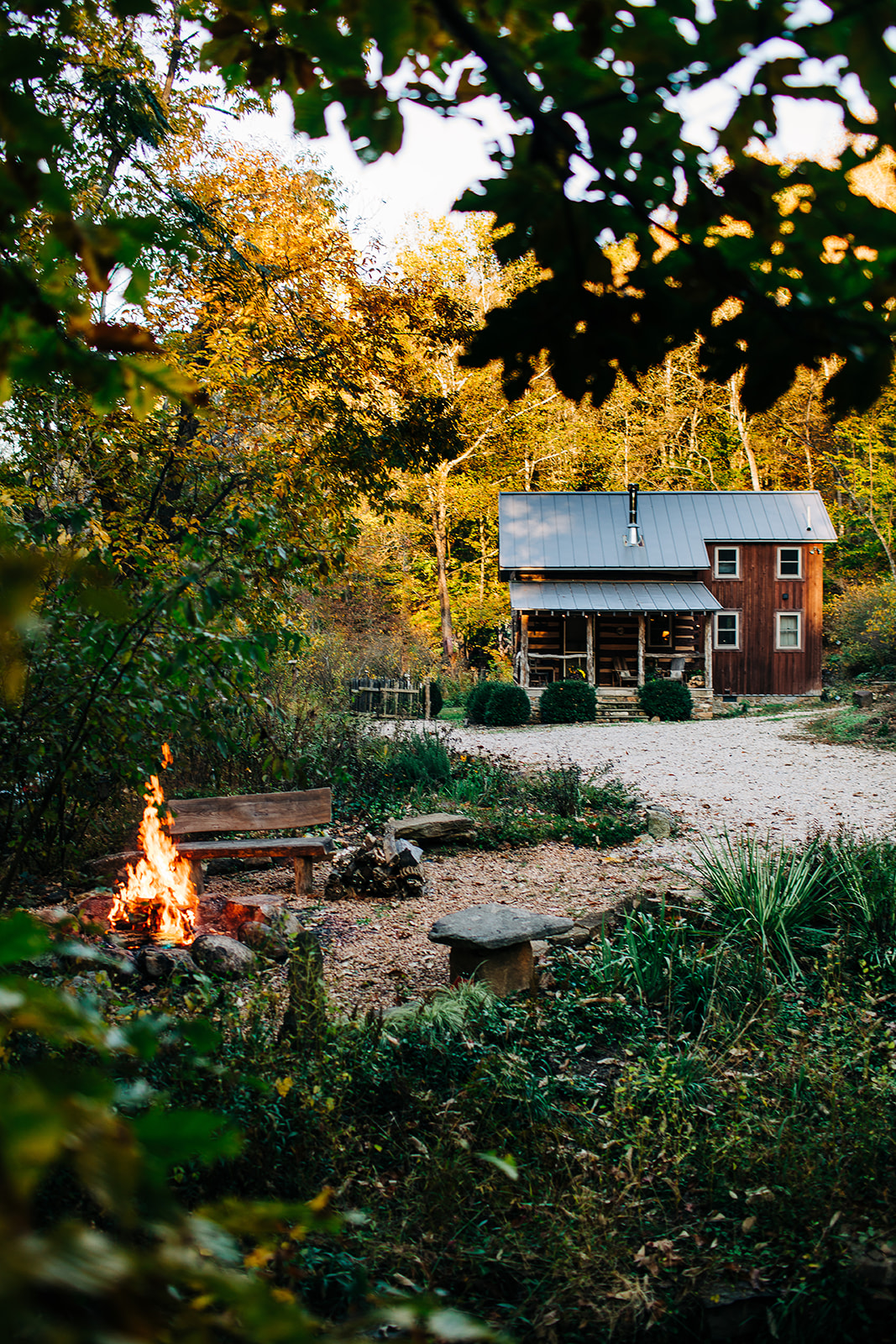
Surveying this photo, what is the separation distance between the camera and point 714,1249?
2631mm

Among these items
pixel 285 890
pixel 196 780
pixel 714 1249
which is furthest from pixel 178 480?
pixel 714 1249

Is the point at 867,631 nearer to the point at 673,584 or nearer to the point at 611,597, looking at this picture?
the point at 673,584

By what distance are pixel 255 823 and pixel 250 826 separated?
6 cm

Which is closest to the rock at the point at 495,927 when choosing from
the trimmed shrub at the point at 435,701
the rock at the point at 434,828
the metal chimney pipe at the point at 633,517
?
the rock at the point at 434,828

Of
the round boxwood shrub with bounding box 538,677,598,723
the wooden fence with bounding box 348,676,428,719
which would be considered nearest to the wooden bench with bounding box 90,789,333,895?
the round boxwood shrub with bounding box 538,677,598,723

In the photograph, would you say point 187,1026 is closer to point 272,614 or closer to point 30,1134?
point 30,1134

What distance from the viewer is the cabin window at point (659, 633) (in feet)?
80.3

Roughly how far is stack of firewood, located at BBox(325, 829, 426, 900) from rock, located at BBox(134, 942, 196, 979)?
202cm

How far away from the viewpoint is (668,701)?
2023 cm

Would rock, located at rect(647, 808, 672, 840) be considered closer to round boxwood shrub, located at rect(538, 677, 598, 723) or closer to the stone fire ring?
the stone fire ring

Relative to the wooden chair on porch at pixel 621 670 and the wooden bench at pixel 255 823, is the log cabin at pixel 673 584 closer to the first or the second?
the wooden chair on porch at pixel 621 670

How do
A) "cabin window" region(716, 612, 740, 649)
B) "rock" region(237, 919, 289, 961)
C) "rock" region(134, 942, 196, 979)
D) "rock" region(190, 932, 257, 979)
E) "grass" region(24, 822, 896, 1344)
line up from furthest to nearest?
1. "cabin window" region(716, 612, 740, 649)
2. "rock" region(237, 919, 289, 961)
3. "rock" region(190, 932, 257, 979)
4. "rock" region(134, 942, 196, 979)
5. "grass" region(24, 822, 896, 1344)

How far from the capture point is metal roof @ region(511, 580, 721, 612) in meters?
22.2

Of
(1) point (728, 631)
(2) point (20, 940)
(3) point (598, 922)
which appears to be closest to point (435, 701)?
(1) point (728, 631)
